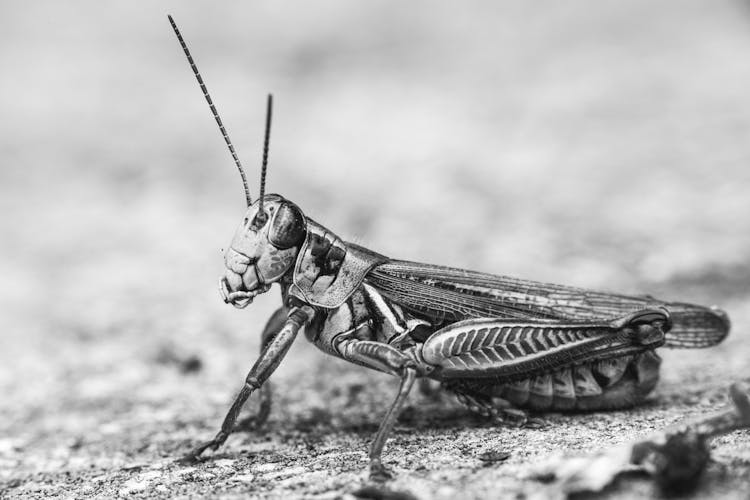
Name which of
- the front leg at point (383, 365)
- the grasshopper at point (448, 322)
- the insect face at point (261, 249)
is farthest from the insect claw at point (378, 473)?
the insect face at point (261, 249)

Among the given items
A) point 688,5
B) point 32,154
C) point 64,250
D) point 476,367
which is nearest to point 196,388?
point 476,367

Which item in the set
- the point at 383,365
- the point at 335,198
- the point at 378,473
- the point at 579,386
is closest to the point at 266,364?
the point at 383,365

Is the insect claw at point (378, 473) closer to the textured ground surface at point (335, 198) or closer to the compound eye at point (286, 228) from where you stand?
the textured ground surface at point (335, 198)

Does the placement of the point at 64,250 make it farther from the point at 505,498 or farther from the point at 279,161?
the point at 505,498

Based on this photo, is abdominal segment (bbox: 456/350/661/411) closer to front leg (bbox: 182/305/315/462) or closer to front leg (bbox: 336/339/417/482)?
front leg (bbox: 336/339/417/482)

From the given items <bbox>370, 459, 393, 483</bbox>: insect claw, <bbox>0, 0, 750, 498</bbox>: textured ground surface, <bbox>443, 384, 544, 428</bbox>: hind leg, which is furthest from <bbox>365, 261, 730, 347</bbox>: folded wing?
<bbox>370, 459, 393, 483</bbox>: insect claw

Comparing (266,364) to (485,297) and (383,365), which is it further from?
(485,297)
